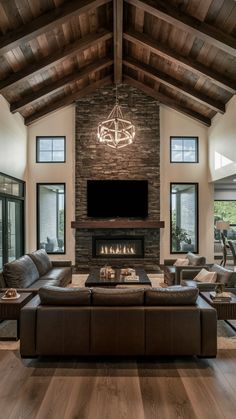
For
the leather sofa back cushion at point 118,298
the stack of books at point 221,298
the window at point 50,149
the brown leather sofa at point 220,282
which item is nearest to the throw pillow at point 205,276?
the brown leather sofa at point 220,282

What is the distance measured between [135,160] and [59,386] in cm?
760

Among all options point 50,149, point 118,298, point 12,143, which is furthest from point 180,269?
point 50,149

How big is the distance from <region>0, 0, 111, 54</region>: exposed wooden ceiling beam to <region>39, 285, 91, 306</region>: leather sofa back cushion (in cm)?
461

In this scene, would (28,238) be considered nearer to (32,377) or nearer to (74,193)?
(74,193)

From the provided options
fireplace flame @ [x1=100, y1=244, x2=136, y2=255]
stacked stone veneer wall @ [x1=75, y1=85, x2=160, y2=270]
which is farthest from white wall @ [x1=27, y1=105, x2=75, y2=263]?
fireplace flame @ [x1=100, y1=244, x2=136, y2=255]

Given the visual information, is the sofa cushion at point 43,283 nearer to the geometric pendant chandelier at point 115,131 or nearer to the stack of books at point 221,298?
the stack of books at point 221,298

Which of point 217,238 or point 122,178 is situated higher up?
point 122,178

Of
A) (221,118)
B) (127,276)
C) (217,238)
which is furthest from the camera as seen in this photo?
(217,238)

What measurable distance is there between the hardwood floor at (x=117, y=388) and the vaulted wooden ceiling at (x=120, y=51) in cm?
534

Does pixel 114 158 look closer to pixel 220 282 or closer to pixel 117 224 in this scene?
pixel 117 224

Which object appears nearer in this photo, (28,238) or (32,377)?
(32,377)

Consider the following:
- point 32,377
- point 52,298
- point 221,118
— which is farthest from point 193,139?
point 32,377

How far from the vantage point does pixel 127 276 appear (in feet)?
21.5

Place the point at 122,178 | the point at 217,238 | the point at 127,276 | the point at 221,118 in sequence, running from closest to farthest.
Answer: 1. the point at 127,276
2. the point at 221,118
3. the point at 122,178
4. the point at 217,238
